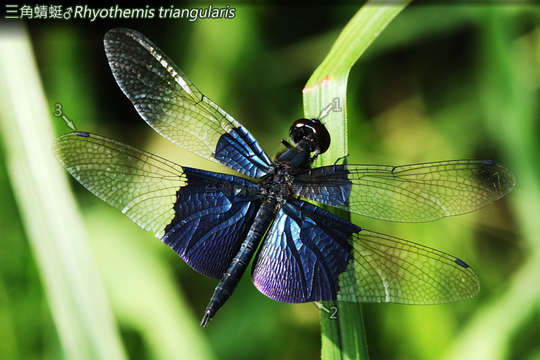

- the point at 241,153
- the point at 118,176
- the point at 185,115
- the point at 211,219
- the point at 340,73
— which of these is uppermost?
the point at 340,73

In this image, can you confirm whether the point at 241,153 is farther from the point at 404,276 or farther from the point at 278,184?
the point at 404,276

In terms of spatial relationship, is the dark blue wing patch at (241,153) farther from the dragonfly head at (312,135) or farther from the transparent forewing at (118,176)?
the transparent forewing at (118,176)

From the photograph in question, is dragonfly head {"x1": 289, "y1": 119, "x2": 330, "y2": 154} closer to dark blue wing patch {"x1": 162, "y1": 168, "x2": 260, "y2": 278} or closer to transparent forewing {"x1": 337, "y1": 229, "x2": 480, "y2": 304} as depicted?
dark blue wing patch {"x1": 162, "y1": 168, "x2": 260, "y2": 278}

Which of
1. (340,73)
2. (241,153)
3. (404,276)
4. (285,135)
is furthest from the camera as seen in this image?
(285,135)

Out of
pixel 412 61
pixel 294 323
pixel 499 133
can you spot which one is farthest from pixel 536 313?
pixel 412 61

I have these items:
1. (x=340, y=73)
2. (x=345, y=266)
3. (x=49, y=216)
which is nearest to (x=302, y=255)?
(x=345, y=266)

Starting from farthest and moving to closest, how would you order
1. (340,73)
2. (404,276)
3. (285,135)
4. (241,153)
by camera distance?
1. (285,135)
2. (241,153)
3. (340,73)
4. (404,276)
